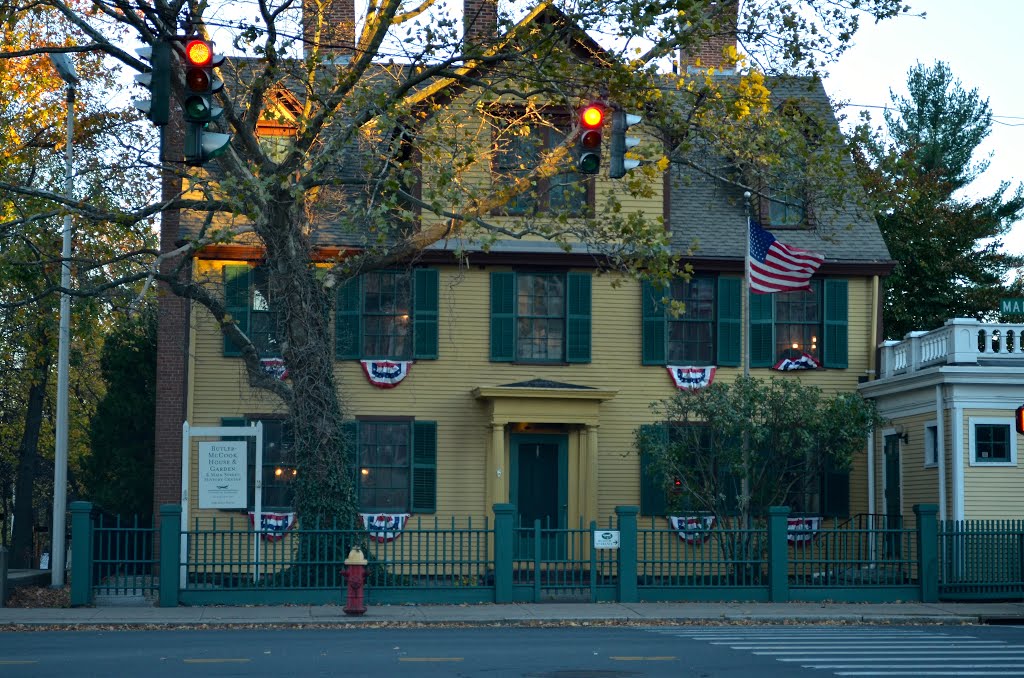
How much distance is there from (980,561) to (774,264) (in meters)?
6.20

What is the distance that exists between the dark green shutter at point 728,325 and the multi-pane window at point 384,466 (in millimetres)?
6492

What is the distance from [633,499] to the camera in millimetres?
27000

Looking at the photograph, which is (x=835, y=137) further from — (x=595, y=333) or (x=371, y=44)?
(x=371, y=44)

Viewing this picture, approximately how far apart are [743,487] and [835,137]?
631 cm

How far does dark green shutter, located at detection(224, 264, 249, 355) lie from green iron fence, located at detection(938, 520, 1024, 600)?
1346 centimetres

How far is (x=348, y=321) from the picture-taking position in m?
26.5

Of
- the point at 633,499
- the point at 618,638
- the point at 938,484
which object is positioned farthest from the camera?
the point at 633,499

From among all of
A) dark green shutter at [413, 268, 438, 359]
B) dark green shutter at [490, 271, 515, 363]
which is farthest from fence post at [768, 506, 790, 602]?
dark green shutter at [413, 268, 438, 359]

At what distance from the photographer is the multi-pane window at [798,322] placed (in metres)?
27.6

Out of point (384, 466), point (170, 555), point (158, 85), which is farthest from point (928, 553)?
point (158, 85)

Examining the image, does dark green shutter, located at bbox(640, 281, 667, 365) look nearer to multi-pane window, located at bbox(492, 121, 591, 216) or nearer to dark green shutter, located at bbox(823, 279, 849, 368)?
multi-pane window, located at bbox(492, 121, 591, 216)

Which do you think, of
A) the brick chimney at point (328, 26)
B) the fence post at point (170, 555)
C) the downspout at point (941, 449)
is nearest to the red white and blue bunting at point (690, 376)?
the downspout at point (941, 449)

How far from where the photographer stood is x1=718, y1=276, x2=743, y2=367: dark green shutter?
89.4 feet

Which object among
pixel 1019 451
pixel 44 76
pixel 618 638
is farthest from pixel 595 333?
pixel 44 76
